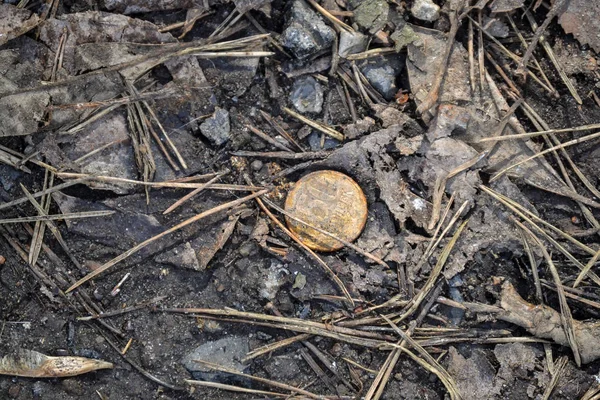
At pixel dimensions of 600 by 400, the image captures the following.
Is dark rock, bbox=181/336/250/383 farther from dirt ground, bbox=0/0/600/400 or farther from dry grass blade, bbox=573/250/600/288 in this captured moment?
dry grass blade, bbox=573/250/600/288

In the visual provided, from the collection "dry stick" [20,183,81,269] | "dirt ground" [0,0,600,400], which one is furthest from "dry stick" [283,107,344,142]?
"dry stick" [20,183,81,269]

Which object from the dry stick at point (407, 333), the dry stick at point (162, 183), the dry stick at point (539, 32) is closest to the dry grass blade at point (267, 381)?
the dry stick at point (407, 333)

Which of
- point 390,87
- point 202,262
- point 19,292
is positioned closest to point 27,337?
point 19,292

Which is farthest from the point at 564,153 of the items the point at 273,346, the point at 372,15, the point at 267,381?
the point at 267,381

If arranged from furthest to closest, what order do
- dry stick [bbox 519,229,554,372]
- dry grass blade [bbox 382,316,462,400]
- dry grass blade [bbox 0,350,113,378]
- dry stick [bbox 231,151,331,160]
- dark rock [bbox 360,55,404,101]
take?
dark rock [bbox 360,55,404,101], dry stick [bbox 231,151,331,160], dry stick [bbox 519,229,554,372], dry grass blade [bbox 382,316,462,400], dry grass blade [bbox 0,350,113,378]

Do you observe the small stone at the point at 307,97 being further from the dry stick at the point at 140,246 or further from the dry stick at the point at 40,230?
the dry stick at the point at 40,230
